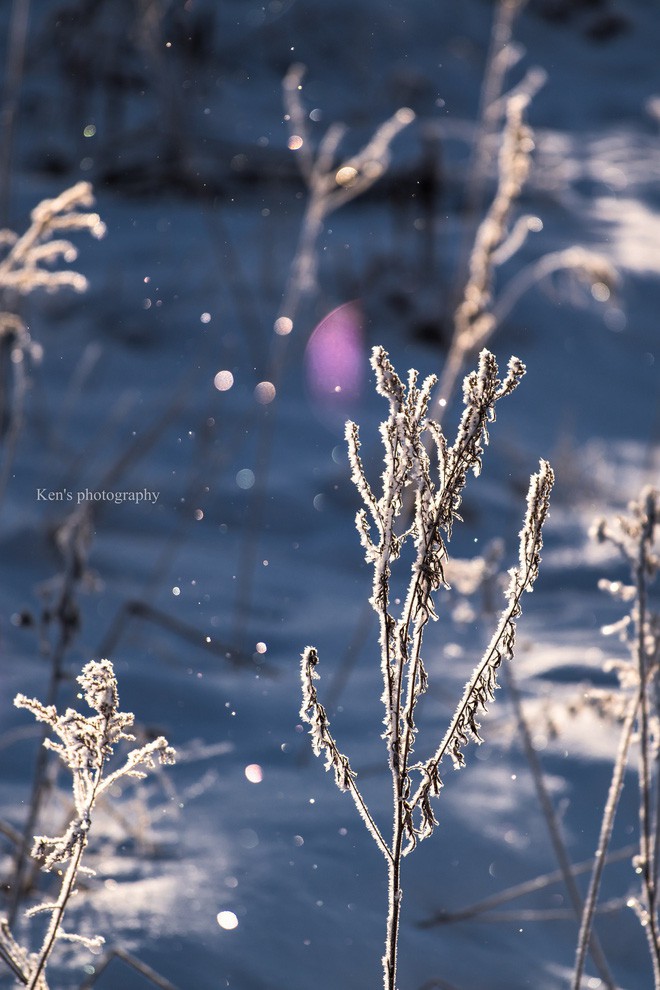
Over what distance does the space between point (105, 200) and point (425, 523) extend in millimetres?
4431

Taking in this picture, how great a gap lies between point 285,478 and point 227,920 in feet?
6.09

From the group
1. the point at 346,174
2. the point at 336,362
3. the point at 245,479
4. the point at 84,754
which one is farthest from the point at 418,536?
the point at 336,362

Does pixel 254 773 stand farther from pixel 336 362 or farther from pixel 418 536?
pixel 336 362

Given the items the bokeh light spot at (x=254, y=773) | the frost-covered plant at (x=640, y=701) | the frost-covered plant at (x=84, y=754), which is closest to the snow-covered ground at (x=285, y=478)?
the bokeh light spot at (x=254, y=773)

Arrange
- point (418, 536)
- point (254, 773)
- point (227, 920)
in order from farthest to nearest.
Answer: point (254, 773), point (227, 920), point (418, 536)

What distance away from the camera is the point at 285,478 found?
9.71 ft

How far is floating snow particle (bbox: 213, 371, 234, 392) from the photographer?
3.35 m

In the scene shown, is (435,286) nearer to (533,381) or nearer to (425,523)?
(533,381)

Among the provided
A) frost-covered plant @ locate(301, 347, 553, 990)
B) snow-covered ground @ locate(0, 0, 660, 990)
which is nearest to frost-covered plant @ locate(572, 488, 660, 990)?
frost-covered plant @ locate(301, 347, 553, 990)

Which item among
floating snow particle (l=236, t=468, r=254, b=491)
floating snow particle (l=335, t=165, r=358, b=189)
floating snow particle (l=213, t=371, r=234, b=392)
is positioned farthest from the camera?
floating snow particle (l=213, t=371, r=234, b=392)

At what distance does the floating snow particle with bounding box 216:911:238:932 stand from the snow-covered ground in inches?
0.7

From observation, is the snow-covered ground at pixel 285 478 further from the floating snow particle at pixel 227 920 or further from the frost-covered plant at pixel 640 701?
the frost-covered plant at pixel 640 701

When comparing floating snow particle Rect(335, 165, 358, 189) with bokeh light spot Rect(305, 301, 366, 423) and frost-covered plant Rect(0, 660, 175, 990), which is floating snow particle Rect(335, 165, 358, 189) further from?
bokeh light spot Rect(305, 301, 366, 423)

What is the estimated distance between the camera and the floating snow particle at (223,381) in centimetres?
335
